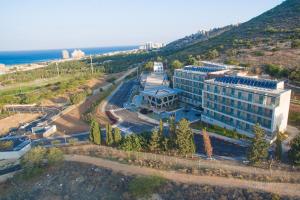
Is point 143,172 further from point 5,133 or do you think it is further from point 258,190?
point 5,133

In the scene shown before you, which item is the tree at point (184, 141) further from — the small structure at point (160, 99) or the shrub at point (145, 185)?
the small structure at point (160, 99)

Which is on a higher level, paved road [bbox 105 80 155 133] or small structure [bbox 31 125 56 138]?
paved road [bbox 105 80 155 133]

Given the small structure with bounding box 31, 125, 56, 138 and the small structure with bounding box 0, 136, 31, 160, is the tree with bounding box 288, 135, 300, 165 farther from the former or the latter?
the small structure with bounding box 31, 125, 56, 138

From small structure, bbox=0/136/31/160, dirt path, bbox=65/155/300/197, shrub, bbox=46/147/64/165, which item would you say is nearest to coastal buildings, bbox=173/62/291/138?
dirt path, bbox=65/155/300/197

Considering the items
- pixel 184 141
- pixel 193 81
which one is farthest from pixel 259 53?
pixel 184 141

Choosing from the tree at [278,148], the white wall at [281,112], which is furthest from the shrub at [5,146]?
the white wall at [281,112]
